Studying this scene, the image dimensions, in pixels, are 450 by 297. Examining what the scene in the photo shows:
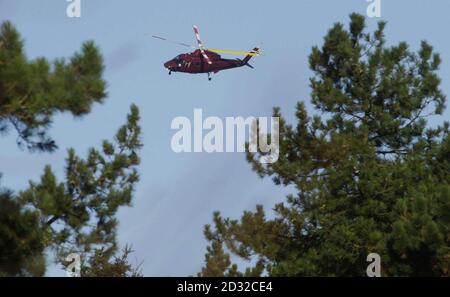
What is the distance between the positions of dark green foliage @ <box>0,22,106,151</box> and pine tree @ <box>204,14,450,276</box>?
17.5 meters

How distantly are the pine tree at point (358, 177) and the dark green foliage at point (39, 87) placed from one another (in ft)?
57.6

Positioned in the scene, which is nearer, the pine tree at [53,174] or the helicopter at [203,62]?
the pine tree at [53,174]

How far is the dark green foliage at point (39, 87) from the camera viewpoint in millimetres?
25844

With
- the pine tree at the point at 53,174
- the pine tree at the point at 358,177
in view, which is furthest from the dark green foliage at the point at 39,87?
A: the pine tree at the point at 358,177

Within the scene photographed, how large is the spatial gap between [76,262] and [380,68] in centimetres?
1835

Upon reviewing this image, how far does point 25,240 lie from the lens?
1152 inches

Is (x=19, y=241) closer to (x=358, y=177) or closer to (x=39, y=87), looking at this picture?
(x=39, y=87)

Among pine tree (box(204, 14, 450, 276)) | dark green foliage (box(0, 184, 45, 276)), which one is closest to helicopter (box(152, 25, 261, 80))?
pine tree (box(204, 14, 450, 276))

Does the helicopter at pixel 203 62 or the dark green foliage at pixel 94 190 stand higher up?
the helicopter at pixel 203 62

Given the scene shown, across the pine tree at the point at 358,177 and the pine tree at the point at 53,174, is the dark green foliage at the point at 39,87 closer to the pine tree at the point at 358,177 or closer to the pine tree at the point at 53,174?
the pine tree at the point at 53,174

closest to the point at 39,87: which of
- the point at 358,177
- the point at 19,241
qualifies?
the point at 19,241

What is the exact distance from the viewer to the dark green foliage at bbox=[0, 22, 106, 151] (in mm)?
25844

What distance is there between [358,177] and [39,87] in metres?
23.6
